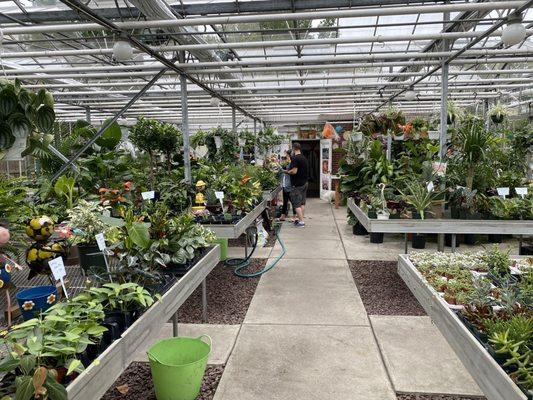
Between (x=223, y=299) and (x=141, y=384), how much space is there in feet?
5.57

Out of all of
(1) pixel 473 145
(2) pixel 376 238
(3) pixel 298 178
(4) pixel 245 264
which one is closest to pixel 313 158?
(3) pixel 298 178

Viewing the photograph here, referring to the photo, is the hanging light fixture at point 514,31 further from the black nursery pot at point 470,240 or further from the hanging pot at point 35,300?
the hanging pot at point 35,300

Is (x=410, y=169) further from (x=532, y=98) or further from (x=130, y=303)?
(x=532, y=98)

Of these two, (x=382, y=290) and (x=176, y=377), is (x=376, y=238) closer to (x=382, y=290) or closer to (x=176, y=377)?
(x=382, y=290)

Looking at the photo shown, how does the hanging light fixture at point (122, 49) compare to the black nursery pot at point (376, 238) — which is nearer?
the hanging light fixture at point (122, 49)

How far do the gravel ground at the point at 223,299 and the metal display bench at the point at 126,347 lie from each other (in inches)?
44.2

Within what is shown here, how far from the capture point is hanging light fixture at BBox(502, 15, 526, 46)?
3.49 m

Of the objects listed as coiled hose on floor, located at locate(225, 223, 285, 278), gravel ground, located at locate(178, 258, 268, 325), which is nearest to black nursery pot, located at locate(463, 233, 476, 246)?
coiled hose on floor, located at locate(225, 223, 285, 278)

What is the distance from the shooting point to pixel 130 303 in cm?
202

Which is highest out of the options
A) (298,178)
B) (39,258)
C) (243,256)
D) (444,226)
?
(298,178)

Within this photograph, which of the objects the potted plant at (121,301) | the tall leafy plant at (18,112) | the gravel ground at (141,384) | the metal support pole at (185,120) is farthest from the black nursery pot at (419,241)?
the tall leafy plant at (18,112)

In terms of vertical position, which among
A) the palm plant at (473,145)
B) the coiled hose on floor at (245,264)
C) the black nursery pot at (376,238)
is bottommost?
the coiled hose on floor at (245,264)

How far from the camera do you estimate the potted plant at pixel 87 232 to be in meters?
2.71

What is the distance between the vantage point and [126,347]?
1.77 meters
